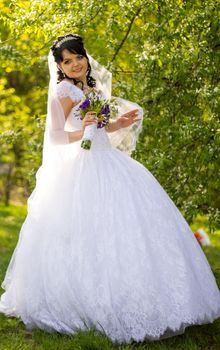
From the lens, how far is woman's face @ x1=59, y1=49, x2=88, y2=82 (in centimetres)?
465

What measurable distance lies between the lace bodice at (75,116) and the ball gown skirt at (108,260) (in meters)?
0.04

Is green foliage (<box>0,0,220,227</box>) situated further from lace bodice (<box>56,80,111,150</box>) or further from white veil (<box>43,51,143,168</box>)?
lace bodice (<box>56,80,111,150</box>)

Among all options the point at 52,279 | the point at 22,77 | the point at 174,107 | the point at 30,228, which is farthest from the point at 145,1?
the point at 22,77

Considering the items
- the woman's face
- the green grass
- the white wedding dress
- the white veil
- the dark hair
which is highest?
the dark hair

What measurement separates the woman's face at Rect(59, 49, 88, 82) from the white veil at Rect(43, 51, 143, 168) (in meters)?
0.14

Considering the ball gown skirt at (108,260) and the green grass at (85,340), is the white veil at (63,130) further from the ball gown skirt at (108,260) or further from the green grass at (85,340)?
the green grass at (85,340)

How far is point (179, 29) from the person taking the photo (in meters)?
5.04

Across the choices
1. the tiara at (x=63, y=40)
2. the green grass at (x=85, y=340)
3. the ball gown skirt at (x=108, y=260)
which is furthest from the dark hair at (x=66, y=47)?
the green grass at (x=85, y=340)

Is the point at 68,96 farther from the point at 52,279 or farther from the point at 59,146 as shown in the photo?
the point at 52,279

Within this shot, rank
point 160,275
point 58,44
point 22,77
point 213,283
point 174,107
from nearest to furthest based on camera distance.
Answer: point 160,275, point 213,283, point 58,44, point 174,107, point 22,77

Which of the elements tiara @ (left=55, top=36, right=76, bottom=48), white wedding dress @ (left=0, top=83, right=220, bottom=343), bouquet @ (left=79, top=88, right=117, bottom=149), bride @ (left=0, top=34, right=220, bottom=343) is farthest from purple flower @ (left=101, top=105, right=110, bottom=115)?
tiara @ (left=55, top=36, right=76, bottom=48)

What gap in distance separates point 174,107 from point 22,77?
25.7 ft

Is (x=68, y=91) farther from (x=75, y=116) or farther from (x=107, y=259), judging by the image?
(x=107, y=259)

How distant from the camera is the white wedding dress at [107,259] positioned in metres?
3.95
